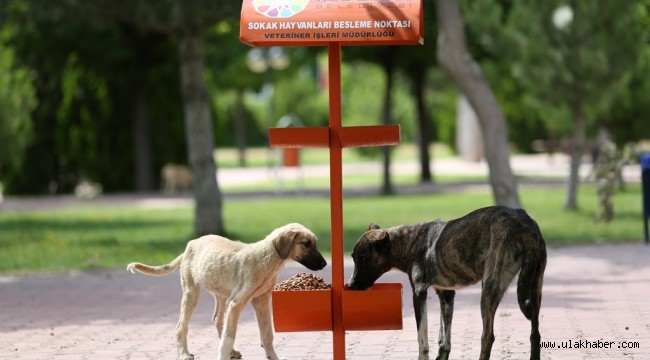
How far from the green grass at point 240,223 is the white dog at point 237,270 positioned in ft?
24.4

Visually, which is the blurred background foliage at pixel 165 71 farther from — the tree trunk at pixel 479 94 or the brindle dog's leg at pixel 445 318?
the brindle dog's leg at pixel 445 318

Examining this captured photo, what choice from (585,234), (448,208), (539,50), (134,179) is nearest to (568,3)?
(539,50)

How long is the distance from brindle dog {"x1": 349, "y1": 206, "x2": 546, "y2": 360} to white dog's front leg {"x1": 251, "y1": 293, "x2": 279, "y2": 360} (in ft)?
2.40

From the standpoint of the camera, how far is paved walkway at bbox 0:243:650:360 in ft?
30.5

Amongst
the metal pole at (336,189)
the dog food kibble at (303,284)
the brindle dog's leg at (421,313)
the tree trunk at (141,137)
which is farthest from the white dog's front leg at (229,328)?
the tree trunk at (141,137)

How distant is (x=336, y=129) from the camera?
7926 millimetres

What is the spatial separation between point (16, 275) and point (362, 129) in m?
8.43

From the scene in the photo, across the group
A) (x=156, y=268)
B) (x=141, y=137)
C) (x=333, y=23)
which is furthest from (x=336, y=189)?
(x=141, y=137)

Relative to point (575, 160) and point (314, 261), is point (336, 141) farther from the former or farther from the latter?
point (575, 160)

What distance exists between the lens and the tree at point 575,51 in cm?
2331

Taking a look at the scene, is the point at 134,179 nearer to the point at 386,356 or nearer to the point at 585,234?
the point at 585,234

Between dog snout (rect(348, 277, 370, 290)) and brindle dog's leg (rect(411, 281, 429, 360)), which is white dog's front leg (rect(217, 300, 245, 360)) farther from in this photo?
brindle dog's leg (rect(411, 281, 429, 360))

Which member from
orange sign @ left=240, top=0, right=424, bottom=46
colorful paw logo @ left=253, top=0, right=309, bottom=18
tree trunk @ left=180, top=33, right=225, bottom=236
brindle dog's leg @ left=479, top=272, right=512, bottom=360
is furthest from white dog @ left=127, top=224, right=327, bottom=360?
tree trunk @ left=180, top=33, right=225, bottom=236

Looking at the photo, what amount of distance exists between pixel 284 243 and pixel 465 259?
1125mm
